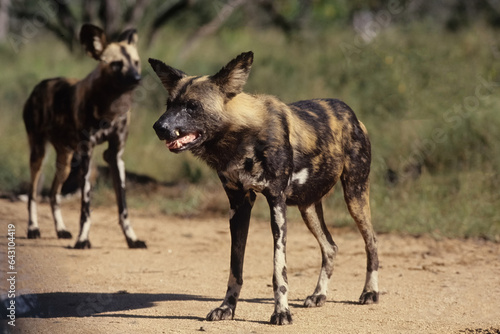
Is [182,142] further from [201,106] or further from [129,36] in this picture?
[129,36]

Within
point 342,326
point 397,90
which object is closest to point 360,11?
point 397,90

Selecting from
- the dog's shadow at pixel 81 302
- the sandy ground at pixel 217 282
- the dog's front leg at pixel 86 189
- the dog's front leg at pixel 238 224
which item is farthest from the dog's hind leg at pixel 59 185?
the dog's front leg at pixel 238 224

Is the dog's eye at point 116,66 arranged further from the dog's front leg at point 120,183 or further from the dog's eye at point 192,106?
the dog's eye at point 192,106

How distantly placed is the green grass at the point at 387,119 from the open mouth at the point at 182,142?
347cm

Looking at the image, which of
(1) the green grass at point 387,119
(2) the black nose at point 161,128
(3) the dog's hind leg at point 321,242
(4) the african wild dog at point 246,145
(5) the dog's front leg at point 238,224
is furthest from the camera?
(1) the green grass at point 387,119

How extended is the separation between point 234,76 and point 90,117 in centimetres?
269

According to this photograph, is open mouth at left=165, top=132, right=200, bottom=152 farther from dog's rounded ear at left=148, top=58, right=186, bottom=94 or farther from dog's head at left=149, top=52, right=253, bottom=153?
dog's rounded ear at left=148, top=58, right=186, bottom=94

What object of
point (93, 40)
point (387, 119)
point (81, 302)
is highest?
point (387, 119)

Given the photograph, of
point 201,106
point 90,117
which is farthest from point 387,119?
point 201,106

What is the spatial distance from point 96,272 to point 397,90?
616 centimetres

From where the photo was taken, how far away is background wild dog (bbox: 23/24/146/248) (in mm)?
6004

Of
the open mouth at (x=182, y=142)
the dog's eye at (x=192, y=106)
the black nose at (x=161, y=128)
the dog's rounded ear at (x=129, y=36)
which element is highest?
the dog's rounded ear at (x=129, y=36)

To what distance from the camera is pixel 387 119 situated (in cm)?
946

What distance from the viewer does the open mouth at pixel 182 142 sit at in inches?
139
